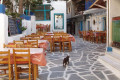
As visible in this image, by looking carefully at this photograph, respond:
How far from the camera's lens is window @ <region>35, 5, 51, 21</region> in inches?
1017

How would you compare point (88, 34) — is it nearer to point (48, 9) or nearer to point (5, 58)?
point (48, 9)

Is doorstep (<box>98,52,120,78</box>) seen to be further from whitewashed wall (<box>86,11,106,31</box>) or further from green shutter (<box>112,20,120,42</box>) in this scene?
whitewashed wall (<box>86,11,106,31</box>)

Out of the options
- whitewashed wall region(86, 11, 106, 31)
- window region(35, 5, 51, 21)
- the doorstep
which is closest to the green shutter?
the doorstep

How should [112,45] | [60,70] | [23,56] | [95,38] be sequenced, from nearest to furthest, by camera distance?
1. [23,56]
2. [60,70]
3. [112,45]
4. [95,38]

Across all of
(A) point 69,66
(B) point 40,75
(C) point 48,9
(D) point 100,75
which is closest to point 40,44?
(A) point 69,66

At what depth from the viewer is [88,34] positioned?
20266mm

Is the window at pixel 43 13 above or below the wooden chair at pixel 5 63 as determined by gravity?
above

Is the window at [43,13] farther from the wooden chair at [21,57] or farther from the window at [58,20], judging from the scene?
the wooden chair at [21,57]

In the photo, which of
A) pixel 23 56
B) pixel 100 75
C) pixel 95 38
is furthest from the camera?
pixel 95 38

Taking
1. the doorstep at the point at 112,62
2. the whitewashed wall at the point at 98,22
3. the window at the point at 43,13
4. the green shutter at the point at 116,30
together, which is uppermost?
the window at the point at 43,13

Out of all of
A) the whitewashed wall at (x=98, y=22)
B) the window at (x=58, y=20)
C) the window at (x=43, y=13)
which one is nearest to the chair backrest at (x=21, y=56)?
the whitewashed wall at (x=98, y=22)

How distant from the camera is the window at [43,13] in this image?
25.8 metres

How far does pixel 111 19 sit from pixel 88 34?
9944 millimetres

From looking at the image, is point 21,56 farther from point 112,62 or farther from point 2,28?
point 112,62
